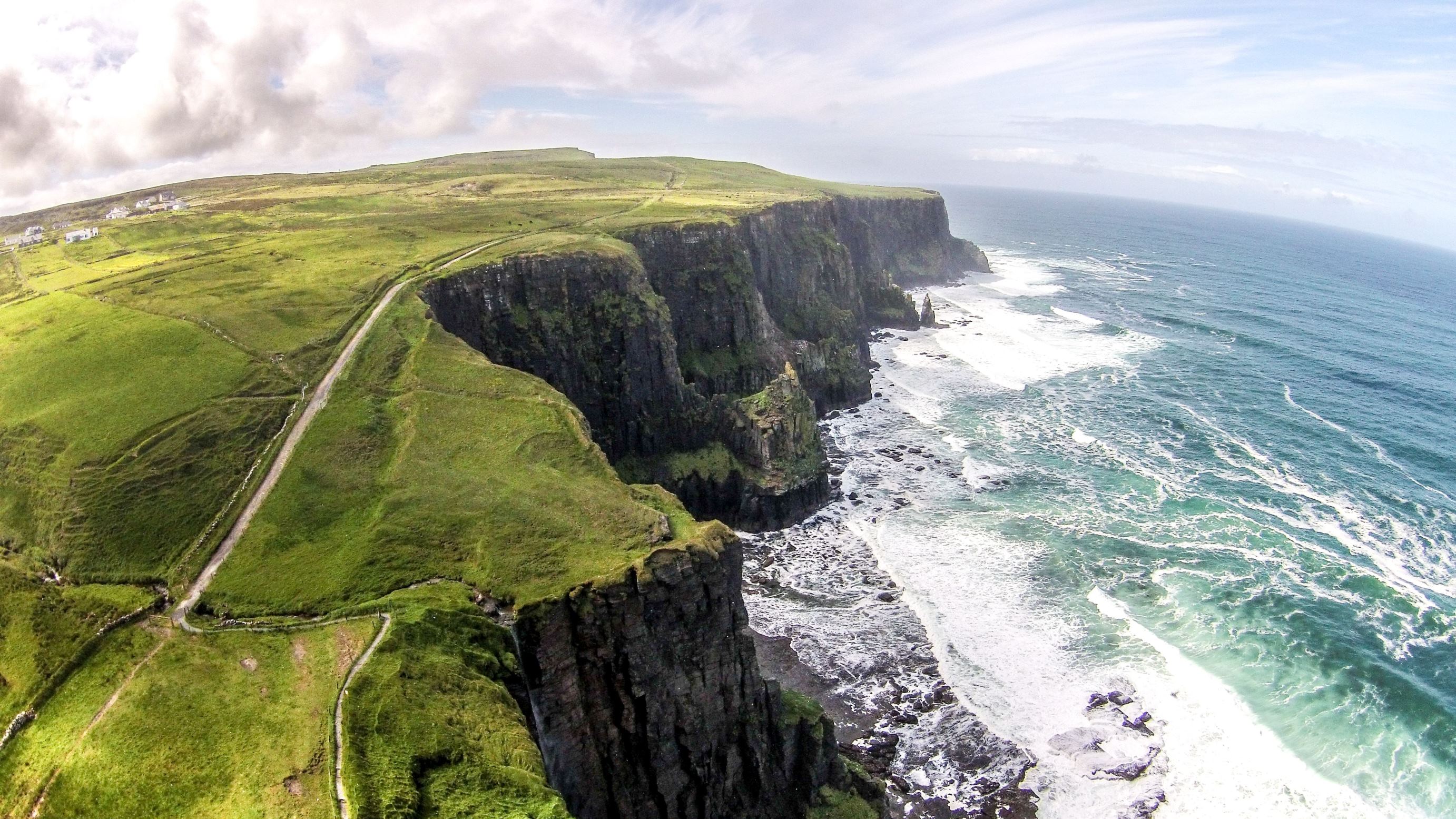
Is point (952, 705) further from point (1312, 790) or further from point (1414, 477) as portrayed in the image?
point (1414, 477)

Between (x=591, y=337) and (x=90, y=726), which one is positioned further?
(x=591, y=337)

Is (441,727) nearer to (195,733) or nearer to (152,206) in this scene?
(195,733)

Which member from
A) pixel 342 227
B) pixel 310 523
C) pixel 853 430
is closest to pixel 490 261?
pixel 342 227

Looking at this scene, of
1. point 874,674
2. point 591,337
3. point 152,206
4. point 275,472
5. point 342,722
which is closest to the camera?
point 342,722

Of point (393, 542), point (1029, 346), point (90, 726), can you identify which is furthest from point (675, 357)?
point (1029, 346)

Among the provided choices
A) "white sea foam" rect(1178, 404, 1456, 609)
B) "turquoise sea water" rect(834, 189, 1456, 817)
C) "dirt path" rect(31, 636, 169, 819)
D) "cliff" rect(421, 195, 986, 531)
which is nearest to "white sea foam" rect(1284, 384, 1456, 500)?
"turquoise sea water" rect(834, 189, 1456, 817)

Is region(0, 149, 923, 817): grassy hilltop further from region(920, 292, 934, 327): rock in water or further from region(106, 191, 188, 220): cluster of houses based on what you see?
region(920, 292, 934, 327): rock in water
